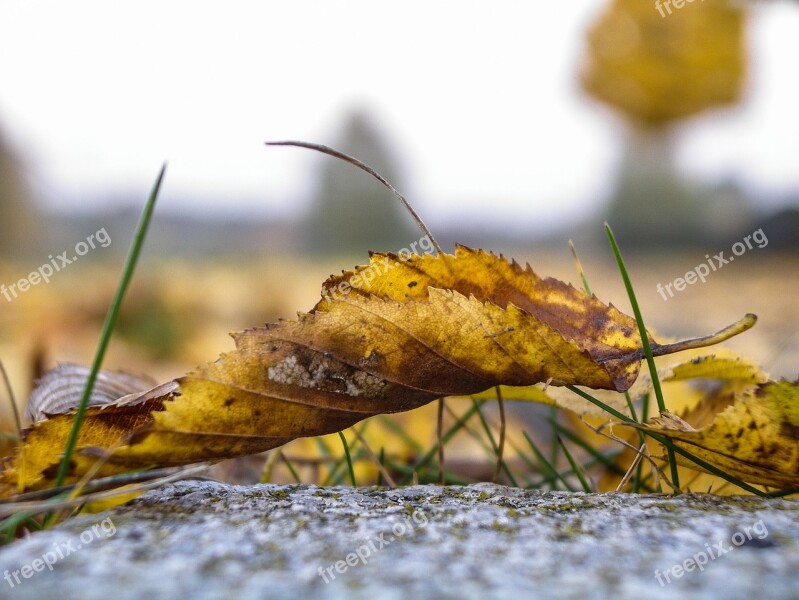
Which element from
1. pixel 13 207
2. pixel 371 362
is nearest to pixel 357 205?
pixel 13 207

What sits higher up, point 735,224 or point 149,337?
point 735,224

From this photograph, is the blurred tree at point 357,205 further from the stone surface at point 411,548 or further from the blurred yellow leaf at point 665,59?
the stone surface at point 411,548

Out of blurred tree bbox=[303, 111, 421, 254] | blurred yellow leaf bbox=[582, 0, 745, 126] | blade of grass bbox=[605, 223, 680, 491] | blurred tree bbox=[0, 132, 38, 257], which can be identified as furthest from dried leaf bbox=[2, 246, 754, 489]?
blurred yellow leaf bbox=[582, 0, 745, 126]

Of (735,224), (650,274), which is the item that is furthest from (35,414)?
(735,224)

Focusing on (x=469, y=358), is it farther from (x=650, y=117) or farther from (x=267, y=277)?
(x=650, y=117)

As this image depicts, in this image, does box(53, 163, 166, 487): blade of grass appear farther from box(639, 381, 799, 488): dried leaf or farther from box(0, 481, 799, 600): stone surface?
box(639, 381, 799, 488): dried leaf

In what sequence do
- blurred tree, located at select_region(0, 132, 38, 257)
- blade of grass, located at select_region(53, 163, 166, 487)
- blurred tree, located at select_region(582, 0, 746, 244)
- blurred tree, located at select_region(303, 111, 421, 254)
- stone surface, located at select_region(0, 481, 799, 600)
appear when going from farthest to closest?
blurred tree, located at select_region(582, 0, 746, 244)
blurred tree, located at select_region(303, 111, 421, 254)
blurred tree, located at select_region(0, 132, 38, 257)
blade of grass, located at select_region(53, 163, 166, 487)
stone surface, located at select_region(0, 481, 799, 600)
